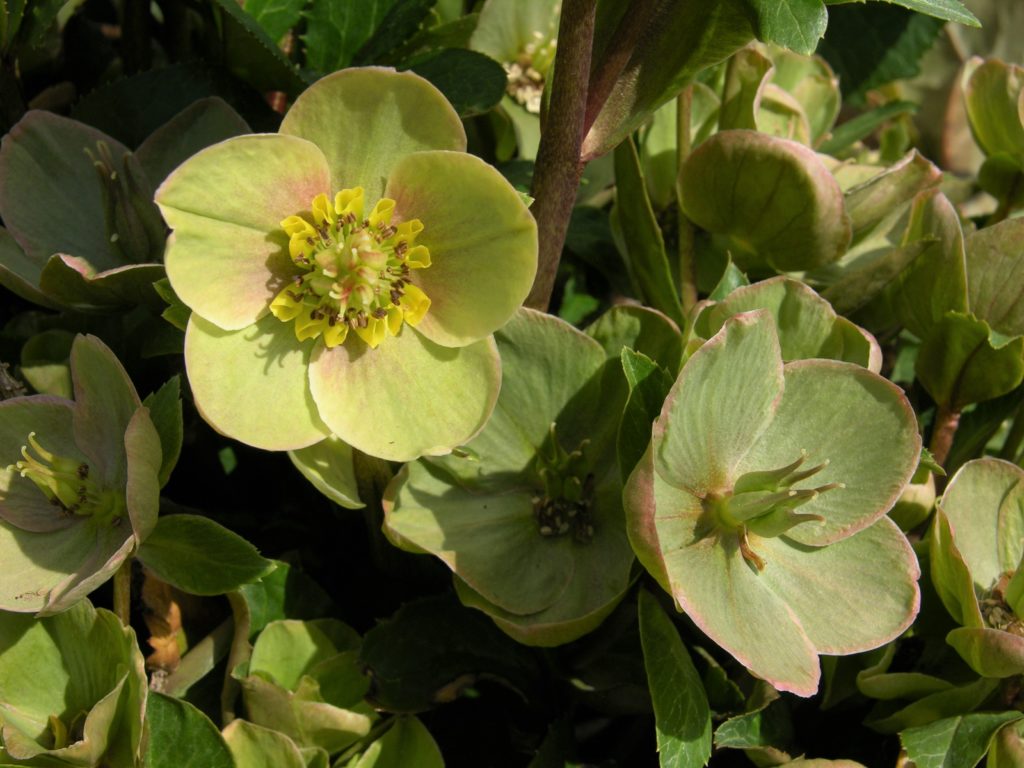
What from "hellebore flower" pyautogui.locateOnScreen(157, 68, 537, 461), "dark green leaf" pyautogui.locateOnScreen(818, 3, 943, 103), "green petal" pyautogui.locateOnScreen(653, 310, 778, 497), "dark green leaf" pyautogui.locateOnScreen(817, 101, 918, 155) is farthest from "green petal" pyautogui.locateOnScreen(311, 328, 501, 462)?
"dark green leaf" pyautogui.locateOnScreen(818, 3, 943, 103)

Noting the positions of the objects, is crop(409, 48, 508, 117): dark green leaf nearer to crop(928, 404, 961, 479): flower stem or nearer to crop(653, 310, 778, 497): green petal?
crop(653, 310, 778, 497): green petal

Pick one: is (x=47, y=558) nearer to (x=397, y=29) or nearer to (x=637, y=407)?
(x=637, y=407)

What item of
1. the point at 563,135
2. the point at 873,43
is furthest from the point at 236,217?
the point at 873,43

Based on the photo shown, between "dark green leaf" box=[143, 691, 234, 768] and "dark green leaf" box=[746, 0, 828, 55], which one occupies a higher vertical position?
"dark green leaf" box=[746, 0, 828, 55]

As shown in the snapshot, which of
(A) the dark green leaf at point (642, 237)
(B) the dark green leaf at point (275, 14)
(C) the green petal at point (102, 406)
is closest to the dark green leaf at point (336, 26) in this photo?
(B) the dark green leaf at point (275, 14)

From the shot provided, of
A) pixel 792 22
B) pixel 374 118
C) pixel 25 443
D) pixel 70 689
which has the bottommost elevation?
pixel 70 689

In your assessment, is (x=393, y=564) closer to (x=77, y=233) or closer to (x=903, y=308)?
(x=77, y=233)

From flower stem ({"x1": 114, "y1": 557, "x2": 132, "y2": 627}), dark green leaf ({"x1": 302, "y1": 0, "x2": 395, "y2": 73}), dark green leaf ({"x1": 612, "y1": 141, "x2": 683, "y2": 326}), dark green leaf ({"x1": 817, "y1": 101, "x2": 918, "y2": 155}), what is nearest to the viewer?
flower stem ({"x1": 114, "y1": 557, "x2": 132, "y2": 627})
